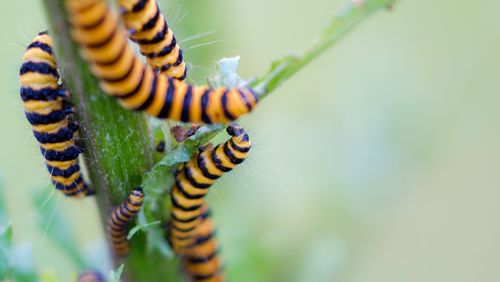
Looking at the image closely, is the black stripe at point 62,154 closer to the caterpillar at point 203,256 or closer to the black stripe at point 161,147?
the black stripe at point 161,147

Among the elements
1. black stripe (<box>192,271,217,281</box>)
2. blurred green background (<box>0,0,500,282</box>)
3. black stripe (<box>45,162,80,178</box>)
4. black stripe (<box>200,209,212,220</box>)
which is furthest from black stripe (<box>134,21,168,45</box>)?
black stripe (<box>192,271,217,281</box>)

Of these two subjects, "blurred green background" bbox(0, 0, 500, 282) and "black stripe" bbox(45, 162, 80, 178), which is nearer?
"black stripe" bbox(45, 162, 80, 178)

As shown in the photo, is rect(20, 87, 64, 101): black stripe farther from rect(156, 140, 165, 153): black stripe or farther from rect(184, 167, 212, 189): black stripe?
rect(184, 167, 212, 189): black stripe

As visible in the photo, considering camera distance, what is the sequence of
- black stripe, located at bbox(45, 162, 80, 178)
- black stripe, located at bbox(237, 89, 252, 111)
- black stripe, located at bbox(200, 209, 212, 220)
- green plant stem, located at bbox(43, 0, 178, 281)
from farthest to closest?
black stripe, located at bbox(200, 209, 212, 220)
black stripe, located at bbox(45, 162, 80, 178)
black stripe, located at bbox(237, 89, 252, 111)
green plant stem, located at bbox(43, 0, 178, 281)

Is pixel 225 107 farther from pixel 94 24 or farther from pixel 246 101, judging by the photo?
pixel 94 24

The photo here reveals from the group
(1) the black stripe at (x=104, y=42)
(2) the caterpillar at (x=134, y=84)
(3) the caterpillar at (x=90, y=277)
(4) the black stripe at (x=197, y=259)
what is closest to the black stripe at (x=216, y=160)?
(2) the caterpillar at (x=134, y=84)
